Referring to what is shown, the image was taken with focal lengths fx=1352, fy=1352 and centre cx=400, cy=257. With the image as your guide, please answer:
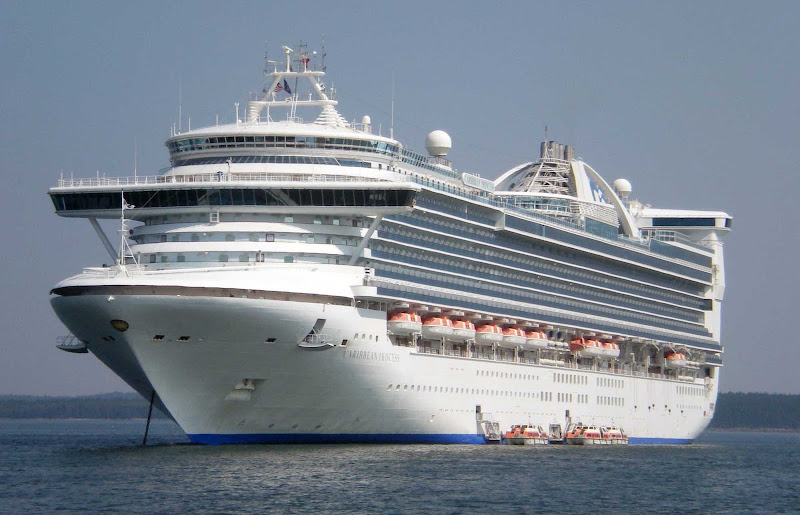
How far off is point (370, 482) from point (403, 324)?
1328 cm

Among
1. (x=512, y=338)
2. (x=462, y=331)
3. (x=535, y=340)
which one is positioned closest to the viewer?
(x=462, y=331)

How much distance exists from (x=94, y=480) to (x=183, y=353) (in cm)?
755

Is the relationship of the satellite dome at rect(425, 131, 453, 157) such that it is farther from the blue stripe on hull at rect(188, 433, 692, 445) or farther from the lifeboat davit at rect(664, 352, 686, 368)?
the lifeboat davit at rect(664, 352, 686, 368)

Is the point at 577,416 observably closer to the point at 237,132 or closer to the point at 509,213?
the point at 509,213

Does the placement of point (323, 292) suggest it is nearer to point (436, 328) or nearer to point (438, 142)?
point (436, 328)

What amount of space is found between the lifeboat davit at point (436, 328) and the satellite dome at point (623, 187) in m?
35.4

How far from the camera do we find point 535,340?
66938 millimetres

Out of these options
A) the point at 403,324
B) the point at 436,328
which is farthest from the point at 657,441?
the point at 403,324

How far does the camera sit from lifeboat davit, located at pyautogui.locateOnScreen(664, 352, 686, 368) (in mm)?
83750

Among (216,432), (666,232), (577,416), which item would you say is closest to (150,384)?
(216,432)

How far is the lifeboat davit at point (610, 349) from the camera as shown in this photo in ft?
244

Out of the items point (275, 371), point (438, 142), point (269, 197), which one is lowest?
point (275, 371)

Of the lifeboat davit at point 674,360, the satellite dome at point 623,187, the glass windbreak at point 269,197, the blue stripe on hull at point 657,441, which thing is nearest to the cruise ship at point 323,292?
the glass windbreak at point 269,197

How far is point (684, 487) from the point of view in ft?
161
